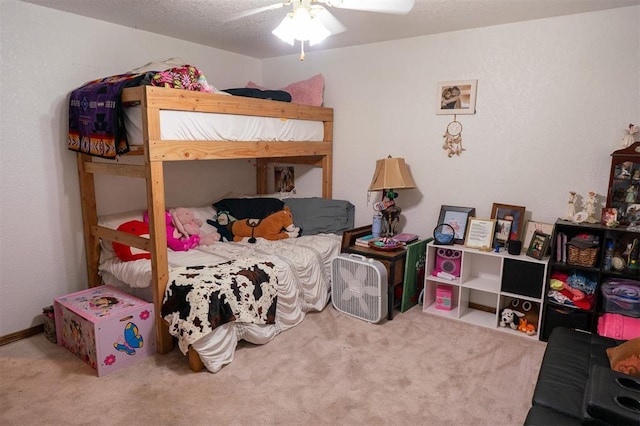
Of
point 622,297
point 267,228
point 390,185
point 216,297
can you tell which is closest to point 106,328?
point 216,297

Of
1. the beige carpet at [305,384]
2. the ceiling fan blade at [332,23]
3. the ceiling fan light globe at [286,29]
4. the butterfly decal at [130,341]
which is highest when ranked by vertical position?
the ceiling fan blade at [332,23]

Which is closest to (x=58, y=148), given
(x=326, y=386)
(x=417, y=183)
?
(x=326, y=386)

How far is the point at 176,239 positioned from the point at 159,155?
0.95 meters

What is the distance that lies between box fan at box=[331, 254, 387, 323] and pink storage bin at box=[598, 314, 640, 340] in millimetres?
1401

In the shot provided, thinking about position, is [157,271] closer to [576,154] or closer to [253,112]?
[253,112]

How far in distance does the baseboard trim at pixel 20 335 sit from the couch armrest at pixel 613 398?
3.37 metres

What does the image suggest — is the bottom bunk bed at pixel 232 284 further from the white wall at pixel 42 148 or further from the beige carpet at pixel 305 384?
the white wall at pixel 42 148

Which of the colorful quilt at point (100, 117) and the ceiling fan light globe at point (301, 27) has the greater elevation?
the ceiling fan light globe at point (301, 27)

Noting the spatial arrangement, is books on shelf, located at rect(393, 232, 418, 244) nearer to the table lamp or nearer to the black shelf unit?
the table lamp

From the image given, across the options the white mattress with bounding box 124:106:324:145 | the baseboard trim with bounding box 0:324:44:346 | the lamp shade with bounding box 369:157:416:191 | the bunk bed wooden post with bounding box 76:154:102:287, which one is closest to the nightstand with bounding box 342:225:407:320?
the lamp shade with bounding box 369:157:416:191

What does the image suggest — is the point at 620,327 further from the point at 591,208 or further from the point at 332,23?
the point at 332,23

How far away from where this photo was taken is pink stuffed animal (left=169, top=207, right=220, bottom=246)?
3342 mm

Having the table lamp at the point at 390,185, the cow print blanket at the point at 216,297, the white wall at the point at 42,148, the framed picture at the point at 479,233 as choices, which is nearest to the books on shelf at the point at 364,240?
the table lamp at the point at 390,185

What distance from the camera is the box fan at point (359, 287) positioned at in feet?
10.1
